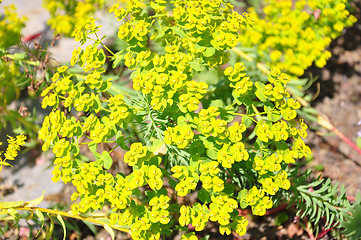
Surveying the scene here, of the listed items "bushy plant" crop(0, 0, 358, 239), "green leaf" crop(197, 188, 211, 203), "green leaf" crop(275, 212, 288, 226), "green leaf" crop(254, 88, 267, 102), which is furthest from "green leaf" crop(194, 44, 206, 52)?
"green leaf" crop(275, 212, 288, 226)

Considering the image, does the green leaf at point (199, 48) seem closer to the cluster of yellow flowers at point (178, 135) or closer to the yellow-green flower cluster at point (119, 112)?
the cluster of yellow flowers at point (178, 135)

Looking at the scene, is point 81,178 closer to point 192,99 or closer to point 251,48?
point 192,99

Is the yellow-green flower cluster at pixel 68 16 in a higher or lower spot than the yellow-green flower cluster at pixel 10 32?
lower

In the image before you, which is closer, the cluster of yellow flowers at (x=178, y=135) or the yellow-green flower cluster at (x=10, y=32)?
the cluster of yellow flowers at (x=178, y=135)

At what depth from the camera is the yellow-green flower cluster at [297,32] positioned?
249 centimetres

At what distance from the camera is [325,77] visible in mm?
2906

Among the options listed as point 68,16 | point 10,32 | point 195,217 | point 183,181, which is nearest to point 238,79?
point 183,181

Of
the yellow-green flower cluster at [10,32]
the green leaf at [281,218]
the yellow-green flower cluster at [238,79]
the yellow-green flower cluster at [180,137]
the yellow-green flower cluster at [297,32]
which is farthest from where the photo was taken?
the yellow-green flower cluster at [297,32]

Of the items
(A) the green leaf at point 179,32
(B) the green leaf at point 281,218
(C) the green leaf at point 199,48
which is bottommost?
(B) the green leaf at point 281,218

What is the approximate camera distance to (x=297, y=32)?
2523 mm

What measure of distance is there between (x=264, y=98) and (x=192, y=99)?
0.30m

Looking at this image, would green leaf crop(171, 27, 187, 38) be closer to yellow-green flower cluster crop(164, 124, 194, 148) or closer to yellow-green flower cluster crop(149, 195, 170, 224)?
yellow-green flower cluster crop(164, 124, 194, 148)

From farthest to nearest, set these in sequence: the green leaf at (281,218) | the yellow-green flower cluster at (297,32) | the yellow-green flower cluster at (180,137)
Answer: the yellow-green flower cluster at (297,32) < the green leaf at (281,218) < the yellow-green flower cluster at (180,137)

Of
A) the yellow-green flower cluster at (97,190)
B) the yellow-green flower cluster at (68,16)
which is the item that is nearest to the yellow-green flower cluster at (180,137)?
the yellow-green flower cluster at (97,190)
